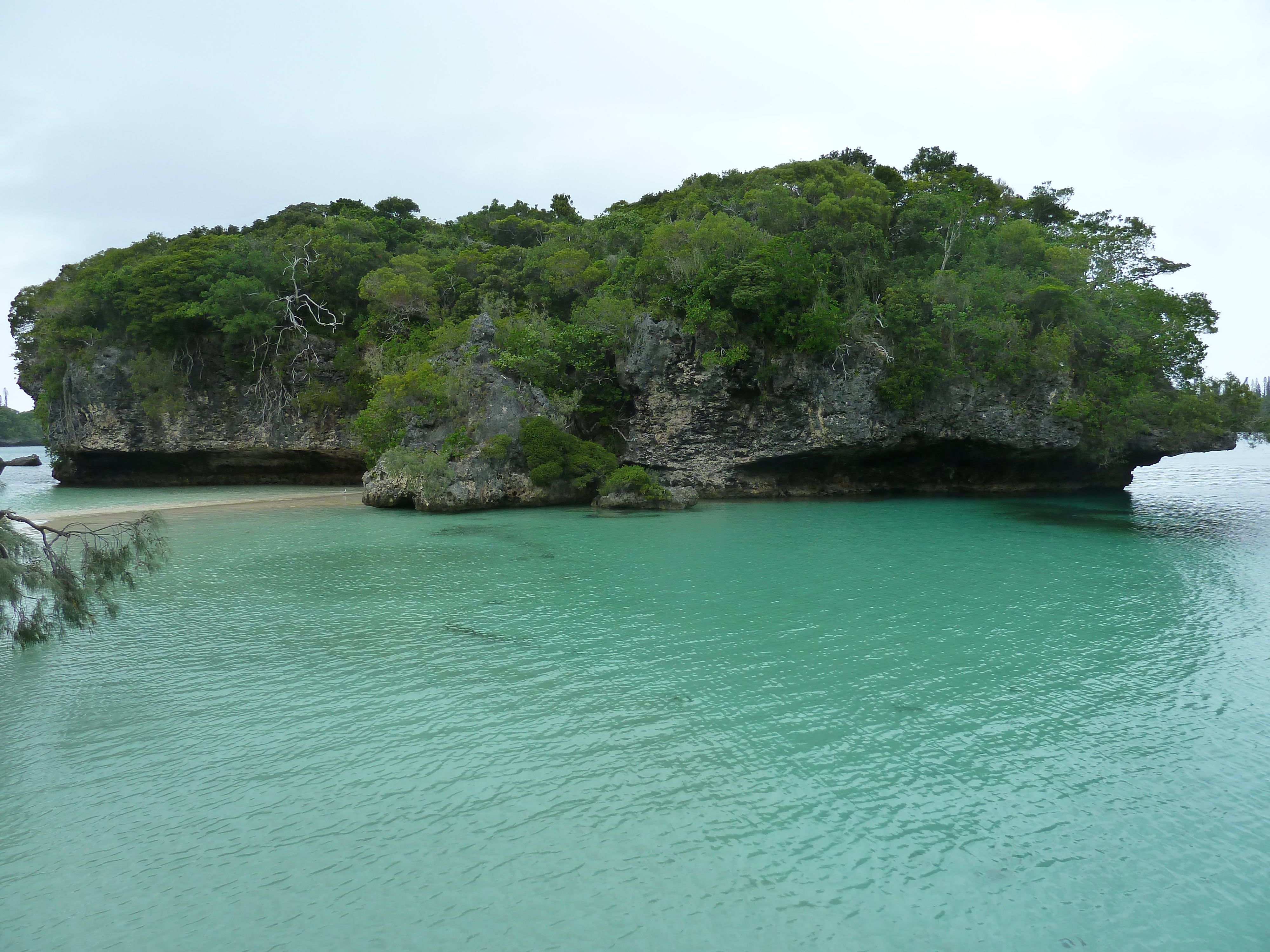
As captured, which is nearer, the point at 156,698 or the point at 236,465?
the point at 156,698

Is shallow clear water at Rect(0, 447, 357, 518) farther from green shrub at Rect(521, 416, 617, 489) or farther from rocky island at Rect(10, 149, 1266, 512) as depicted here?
green shrub at Rect(521, 416, 617, 489)

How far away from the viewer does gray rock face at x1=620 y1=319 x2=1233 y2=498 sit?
24562 millimetres

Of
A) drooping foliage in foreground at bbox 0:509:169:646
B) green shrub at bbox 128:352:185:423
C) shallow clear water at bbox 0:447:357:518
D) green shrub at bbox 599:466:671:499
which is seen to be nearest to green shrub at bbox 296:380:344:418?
shallow clear water at bbox 0:447:357:518

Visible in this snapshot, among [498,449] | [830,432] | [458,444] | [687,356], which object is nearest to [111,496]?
[458,444]

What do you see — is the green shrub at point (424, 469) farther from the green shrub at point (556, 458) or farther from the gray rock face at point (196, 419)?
the gray rock face at point (196, 419)

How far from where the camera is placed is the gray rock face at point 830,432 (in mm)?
24562

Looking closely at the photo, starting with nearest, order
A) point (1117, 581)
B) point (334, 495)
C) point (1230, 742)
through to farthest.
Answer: point (1230, 742), point (1117, 581), point (334, 495)

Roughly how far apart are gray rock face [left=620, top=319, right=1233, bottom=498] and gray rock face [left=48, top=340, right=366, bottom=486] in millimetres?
15334

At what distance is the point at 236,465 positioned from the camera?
115ft

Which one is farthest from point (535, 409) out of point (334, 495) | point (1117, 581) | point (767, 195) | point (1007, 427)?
point (1117, 581)

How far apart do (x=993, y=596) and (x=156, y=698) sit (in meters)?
11.0

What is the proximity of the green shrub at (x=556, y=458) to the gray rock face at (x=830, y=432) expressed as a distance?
3.23 m

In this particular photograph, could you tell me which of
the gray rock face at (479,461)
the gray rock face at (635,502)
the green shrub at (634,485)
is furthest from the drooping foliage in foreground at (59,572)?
the green shrub at (634,485)

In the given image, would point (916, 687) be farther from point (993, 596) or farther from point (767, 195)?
point (767, 195)
